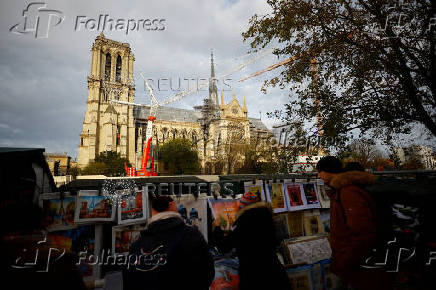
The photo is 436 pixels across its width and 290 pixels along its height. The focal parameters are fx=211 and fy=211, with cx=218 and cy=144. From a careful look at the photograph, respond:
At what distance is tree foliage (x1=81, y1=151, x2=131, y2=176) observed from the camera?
1487 inches

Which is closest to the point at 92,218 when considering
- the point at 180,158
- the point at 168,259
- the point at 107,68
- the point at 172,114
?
the point at 168,259

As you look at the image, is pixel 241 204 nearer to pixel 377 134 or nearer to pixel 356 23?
pixel 356 23

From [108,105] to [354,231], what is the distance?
52.7 meters

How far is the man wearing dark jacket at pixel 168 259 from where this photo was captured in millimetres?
1936

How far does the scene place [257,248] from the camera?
8.05 ft

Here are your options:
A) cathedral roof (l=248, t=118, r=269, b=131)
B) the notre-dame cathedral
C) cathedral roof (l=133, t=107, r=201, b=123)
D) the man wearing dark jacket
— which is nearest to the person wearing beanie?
the man wearing dark jacket

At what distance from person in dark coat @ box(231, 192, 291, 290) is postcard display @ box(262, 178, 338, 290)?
1.42 meters

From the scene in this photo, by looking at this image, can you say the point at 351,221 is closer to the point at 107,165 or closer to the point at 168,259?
the point at 168,259

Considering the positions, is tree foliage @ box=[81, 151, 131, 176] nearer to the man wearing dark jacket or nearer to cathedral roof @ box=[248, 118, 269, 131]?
the man wearing dark jacket

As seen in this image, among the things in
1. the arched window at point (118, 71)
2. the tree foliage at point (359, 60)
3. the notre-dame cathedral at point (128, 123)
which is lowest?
the tree foliage at point (359, 60)

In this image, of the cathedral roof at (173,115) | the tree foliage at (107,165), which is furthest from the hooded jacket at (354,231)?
the cathedral roof at (173,115)

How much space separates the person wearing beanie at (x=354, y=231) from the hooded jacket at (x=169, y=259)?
159cm

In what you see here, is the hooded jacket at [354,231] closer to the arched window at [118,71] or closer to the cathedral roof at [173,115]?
the arched window at [118,71]

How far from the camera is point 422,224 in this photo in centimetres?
350
